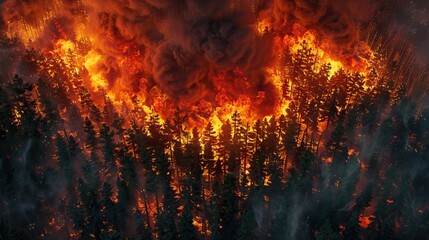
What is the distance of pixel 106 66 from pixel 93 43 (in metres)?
13.6

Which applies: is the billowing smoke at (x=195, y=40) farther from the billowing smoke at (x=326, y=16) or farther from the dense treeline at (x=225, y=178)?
the dense treeline at (x=225, y=178)

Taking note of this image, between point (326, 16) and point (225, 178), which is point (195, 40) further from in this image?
point (326, 16)

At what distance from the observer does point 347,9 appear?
7725cm

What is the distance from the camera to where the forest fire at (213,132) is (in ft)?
156

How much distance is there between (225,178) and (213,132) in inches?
381

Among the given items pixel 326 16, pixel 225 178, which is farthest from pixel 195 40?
pixel 326 16

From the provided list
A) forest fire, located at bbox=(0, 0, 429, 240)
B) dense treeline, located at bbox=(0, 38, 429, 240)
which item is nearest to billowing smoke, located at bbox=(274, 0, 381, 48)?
forest fire, located at bbox=(0, 0, 429, 240)

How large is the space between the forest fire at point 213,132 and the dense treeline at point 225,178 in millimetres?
217

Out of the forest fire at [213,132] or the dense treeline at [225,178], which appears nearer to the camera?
the dense treeline at [225,178]

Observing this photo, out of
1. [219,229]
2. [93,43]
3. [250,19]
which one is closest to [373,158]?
[219,229]

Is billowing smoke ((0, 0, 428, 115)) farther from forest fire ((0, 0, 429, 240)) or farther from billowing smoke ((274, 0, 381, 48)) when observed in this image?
forest fire ((0, 0, 429, 240))

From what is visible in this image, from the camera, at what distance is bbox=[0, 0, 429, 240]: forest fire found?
47.6 m

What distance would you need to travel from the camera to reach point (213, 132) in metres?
51.7

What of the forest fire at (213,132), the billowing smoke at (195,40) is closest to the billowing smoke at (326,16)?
the billowing smoke at (195,40)
